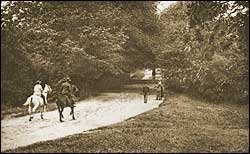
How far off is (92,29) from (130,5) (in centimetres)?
257

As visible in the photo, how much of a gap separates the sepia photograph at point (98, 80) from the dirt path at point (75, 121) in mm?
37

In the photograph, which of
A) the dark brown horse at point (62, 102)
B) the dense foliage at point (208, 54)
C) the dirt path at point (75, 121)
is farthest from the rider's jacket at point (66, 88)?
the dense foliage at point (208, 54)

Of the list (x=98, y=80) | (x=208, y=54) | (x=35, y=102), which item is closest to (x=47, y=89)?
(x=35, y=102)

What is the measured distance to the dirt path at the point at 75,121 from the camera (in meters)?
15.0

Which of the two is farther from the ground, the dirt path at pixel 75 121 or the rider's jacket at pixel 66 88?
the rider's jacket at pixel 66 88

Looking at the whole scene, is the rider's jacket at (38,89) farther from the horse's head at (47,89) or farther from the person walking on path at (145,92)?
the person walking on path at (145,92)

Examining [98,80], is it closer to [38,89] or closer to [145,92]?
[38,89]

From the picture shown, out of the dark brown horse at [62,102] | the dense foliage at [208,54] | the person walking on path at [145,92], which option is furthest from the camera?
the person walking on path at [145,92]

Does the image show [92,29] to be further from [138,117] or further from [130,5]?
[138,117]

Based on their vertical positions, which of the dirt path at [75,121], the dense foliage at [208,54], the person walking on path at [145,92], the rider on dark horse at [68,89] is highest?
the dense foliage at [208,54]

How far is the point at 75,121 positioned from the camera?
58.9 feet

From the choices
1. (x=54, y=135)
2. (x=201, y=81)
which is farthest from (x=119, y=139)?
(x=201, y=81)

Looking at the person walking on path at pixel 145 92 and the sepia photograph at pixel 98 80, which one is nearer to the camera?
the sepia photograph at pixel 98 80

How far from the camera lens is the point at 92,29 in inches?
740
